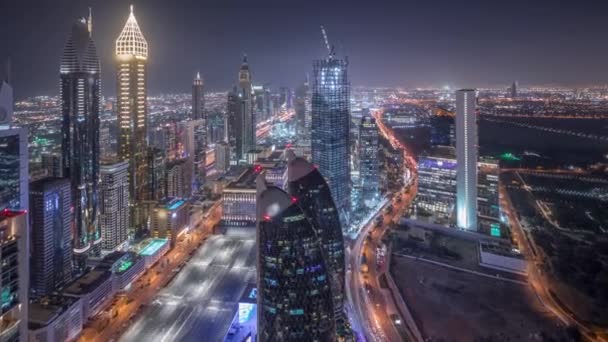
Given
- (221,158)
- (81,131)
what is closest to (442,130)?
(221,158)

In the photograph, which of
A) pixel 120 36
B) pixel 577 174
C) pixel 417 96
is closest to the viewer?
pixel 577 174

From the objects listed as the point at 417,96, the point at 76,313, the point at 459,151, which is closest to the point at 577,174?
the point at 459,151

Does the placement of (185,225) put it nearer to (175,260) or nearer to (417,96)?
(175,260)

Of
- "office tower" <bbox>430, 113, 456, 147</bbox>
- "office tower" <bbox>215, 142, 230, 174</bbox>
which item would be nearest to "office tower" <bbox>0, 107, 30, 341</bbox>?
"office tower" <bbox>430, 113, 456, 147</bbox>

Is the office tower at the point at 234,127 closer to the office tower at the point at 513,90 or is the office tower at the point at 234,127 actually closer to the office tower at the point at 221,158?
the office tower at the point at 221,158

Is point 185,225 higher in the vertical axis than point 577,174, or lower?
lower

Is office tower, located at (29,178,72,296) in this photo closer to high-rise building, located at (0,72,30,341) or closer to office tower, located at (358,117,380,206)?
high-rise building, located at (0,72,30,341)

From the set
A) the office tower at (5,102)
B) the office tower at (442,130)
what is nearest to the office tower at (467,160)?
the office tower at (442,130)
